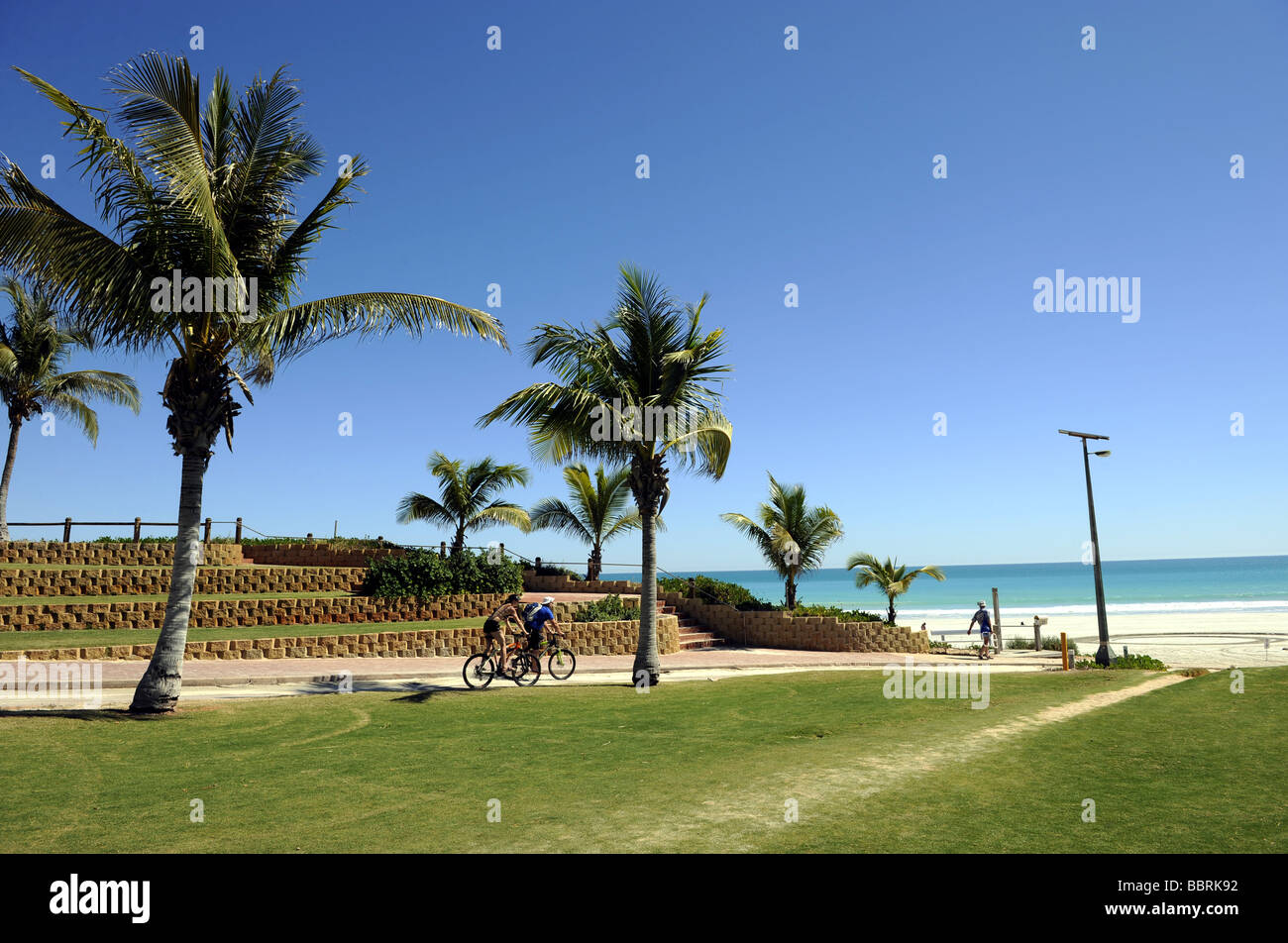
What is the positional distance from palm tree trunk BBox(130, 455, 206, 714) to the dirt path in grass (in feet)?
27.3

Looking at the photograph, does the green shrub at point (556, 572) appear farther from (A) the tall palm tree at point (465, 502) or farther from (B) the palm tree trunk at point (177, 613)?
(B) the palm tree trunk at point (177, 613)

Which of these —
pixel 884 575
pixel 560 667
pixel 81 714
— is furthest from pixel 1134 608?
pixel 81 714

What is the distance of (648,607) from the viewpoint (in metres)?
16.5

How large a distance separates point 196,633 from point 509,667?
28.1ft

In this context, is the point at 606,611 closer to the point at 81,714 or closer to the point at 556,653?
the point at 556,653

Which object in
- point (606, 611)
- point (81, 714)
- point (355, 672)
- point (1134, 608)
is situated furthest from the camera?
point (1134, 608)

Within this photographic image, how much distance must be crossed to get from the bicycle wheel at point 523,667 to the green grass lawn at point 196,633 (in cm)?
524

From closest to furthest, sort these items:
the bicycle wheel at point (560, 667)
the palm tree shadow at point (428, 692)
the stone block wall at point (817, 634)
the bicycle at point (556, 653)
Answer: the palm tree shadow at point (428, 692) < the bicycle at point (556, 653) < the bicycle wheel at point (560, 667) < the stone block wall at point (817, 634)

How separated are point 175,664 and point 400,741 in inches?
167

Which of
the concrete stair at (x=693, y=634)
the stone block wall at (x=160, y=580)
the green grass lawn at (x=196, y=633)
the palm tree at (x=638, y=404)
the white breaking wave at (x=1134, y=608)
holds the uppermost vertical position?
the palm tree at (x=638, y=404)

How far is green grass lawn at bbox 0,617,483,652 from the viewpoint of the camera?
1596 cm

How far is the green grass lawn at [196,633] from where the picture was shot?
15961 mm

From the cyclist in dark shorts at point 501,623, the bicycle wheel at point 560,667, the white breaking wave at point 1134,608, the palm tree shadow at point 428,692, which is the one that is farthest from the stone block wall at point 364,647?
the white breaking wave at point 1134,608
